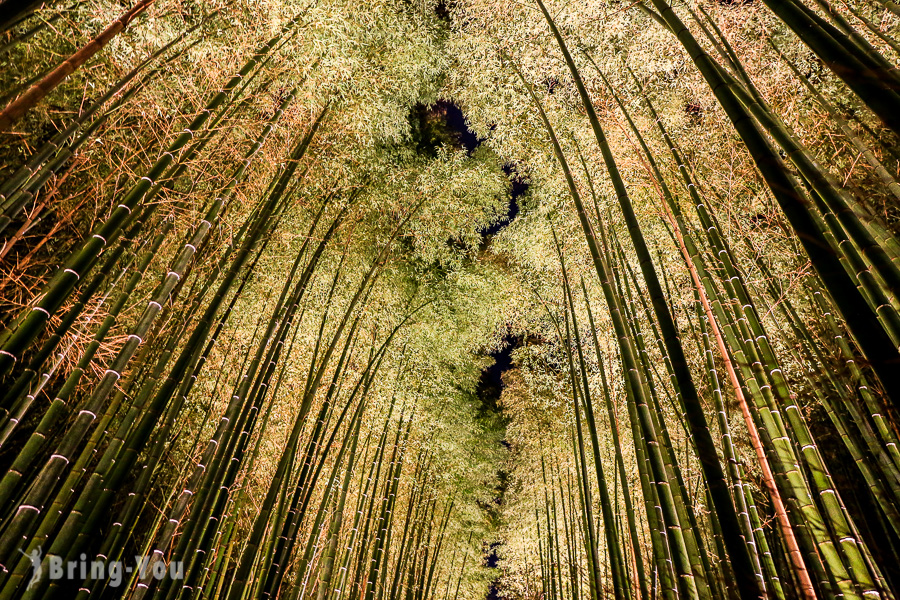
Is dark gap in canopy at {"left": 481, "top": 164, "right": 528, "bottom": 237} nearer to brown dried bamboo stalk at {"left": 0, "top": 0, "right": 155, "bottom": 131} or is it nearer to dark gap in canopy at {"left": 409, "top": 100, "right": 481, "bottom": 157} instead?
dark gap in canopy at {"left": 409, "top": 100, "right": 481, "bottom": 157}

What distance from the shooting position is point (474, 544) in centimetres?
915

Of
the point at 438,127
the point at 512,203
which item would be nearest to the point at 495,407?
the point at 512,203

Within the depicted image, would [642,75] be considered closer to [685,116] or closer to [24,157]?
[685,116]

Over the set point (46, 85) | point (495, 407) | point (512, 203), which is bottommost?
point (46, 85)

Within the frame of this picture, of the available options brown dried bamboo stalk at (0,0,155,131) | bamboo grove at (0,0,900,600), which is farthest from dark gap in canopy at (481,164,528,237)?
brown dried bamboo stalk at (0,0,155,131)

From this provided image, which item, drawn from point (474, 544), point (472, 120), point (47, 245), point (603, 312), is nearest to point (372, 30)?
point (472, 120)

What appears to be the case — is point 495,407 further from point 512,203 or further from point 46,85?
→ point 46,85

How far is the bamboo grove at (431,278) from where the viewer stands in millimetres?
1329

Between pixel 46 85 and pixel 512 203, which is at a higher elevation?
pixel 512 203

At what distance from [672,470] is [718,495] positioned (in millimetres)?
907

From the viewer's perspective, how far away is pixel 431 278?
5.88 m

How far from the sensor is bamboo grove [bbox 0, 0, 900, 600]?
1329 mm

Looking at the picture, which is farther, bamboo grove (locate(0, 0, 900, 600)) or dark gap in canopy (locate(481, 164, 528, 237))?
dark gap in canopy (locate(481, 164, 528, 237))

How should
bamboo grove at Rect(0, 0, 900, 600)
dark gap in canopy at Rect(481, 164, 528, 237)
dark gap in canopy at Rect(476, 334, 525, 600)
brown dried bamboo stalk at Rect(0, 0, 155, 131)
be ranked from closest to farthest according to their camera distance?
brown dried bamboo stalk at Rect(0, 0, 155, 131) → bamboo grove at Rect(0, 0, 900, 600) → dark gap in canopy at Rect(481, 164, 528, 237) → dark gap in canopy at Rect(476, 334, 525, 600)
